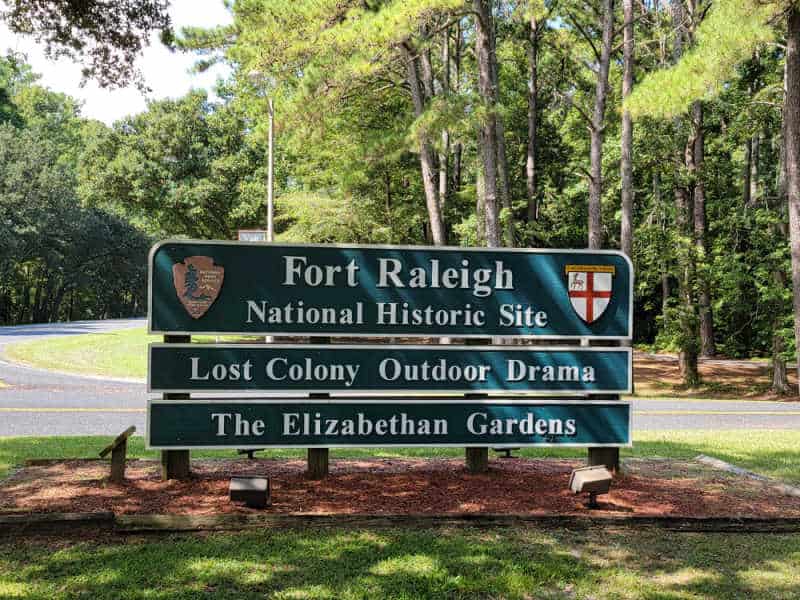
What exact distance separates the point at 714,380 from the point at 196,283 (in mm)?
21042

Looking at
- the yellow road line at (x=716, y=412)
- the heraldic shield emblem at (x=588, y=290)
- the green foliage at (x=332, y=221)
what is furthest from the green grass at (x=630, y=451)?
the green foliage at (x=332, y=221)

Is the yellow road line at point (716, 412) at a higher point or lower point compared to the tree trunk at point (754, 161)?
lower

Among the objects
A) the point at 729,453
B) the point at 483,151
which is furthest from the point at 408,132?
the point at 729,453

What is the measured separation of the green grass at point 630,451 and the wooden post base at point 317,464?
65.6 inches

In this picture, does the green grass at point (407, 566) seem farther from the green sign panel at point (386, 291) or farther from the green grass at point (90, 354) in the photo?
the green grass at point (90, 354)

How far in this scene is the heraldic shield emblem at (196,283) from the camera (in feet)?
19.6

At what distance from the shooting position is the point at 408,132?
16797mm

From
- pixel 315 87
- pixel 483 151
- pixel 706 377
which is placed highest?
pixel 315 87

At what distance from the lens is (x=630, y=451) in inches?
348

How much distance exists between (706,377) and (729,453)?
15915 millimetres

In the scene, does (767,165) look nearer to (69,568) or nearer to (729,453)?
(729,453)

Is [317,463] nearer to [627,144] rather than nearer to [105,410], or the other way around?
[105,410]

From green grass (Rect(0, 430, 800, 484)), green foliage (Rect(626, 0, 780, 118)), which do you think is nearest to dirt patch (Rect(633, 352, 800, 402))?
green foliage (Rect(626, 0, 780, 118))

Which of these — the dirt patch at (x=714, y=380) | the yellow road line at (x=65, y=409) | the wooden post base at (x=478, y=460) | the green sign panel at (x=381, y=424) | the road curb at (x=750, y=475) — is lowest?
the dirt patch at (x=714, y=380)
